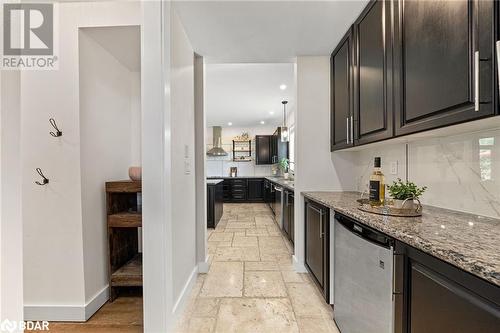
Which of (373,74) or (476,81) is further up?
(373,74)

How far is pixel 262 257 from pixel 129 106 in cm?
247

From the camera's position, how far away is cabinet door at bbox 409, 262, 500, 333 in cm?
67

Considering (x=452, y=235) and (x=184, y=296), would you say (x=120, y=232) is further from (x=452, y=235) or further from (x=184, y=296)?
(x=452, y=235)

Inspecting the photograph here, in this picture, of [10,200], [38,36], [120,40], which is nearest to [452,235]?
[10,200]

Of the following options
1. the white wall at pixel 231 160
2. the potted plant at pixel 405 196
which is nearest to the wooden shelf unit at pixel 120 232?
the potted plant at pixel 405 196

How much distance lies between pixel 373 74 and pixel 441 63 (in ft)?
2.27

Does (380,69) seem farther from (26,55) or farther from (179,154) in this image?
(26,55)

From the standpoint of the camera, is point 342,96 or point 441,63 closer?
point 441,63

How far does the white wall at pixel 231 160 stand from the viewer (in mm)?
8992

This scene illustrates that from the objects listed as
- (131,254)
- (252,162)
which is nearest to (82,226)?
(131,254)

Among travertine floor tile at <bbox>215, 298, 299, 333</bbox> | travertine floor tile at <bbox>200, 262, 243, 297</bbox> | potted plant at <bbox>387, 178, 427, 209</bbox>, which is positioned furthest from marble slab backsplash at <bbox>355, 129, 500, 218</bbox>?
travertine floor tile at <bbox>200, 262, 243, 297</bbox>

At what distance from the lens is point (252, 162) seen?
901 centimetres

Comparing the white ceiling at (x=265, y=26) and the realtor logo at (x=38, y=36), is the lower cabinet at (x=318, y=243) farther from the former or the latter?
the realtor logo at (x=38, y=36)

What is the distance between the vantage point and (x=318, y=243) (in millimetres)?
2188
